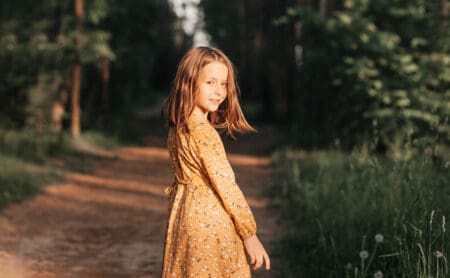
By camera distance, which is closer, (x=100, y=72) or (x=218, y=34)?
(x=100, y=72)

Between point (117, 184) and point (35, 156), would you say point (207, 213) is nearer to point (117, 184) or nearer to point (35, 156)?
point (117, 184)

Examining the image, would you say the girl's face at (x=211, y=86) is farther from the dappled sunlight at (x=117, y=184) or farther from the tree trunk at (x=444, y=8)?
the tree trunk at (x=444, y=8)

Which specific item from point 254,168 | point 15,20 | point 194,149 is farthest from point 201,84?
point 15,20

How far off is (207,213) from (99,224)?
494 centimetres

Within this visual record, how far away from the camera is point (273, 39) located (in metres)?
23.9

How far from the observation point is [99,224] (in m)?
7.56

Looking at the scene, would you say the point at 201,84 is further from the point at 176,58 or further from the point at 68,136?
the point at 176,58

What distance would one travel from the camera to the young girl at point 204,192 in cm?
290

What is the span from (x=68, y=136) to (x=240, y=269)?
11896mm

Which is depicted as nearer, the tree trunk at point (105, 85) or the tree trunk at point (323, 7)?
the tree trunk at point (323, 7)

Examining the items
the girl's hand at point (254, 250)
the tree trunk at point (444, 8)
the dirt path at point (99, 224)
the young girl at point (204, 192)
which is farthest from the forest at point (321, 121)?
the young girl at point (204, 192)

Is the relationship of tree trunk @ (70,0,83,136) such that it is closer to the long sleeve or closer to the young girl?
the young girl

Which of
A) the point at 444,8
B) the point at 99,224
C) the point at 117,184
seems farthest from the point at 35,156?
the point at 444,8

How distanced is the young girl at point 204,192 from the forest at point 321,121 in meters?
1.40
